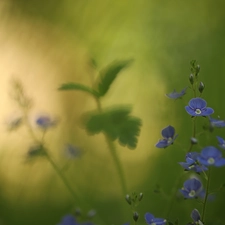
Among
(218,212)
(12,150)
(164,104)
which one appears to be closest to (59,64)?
(12,150)

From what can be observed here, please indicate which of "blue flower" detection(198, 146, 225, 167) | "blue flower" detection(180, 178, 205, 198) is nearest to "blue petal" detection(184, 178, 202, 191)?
"blue flower" detection(180, 178, 205, 198)

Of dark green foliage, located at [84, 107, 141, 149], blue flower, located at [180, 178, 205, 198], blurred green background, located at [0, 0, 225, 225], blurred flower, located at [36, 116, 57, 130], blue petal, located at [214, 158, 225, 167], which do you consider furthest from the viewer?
blurred green background, located at [0, 0, 225, 225]

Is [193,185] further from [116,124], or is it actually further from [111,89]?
[111,89]

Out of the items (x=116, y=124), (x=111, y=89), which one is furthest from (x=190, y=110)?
(x=111, y=89)

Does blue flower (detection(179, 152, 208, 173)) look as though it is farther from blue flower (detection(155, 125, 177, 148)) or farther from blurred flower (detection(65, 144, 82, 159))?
blurred flower (detection(65, 144, 82, 159))

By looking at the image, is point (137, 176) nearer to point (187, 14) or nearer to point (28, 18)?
point (187, 14)

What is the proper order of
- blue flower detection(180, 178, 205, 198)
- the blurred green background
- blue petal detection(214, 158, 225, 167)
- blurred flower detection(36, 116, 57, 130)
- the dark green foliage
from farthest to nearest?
the blurred green background
blurred flower detection(36, 116, 57, 130)
the dark green foliage
blue flower detection(180, 178, 205, 198)
blue petal detection(214, 158, 225, 167)
